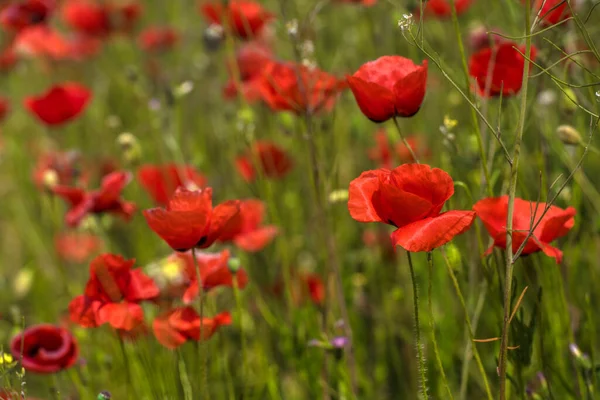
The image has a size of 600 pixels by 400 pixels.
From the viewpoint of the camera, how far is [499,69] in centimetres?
103

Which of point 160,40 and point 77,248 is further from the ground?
point 160,40

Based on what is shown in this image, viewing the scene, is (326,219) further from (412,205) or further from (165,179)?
(412,205)

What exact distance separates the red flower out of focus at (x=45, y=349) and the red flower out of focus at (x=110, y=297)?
0.28 feet

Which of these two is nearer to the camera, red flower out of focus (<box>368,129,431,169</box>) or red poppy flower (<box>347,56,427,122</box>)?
red poppy flower (<box>347,56,427,122</box>)

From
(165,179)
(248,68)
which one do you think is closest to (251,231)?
(165,179)

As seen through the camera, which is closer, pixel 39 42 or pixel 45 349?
pixel 45 349

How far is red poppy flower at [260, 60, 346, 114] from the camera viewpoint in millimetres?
1235

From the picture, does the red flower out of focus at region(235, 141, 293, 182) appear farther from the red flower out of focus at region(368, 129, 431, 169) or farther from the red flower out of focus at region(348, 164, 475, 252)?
the red flower out of focus at region(348, 164, 475, 252)

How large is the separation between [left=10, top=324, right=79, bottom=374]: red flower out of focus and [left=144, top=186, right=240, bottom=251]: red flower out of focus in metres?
0.26

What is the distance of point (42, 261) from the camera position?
2205 millimetres

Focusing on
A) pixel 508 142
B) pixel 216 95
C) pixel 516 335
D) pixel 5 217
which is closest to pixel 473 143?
pixel 508 142

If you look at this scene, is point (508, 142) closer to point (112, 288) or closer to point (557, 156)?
point (557, 156)

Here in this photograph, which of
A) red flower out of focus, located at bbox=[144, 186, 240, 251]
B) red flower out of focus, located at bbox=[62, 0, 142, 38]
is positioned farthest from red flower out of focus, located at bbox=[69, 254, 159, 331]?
red flower out of focus, located at bbox=[62, 0, 142, 38]

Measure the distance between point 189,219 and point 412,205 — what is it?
0.27 meters
